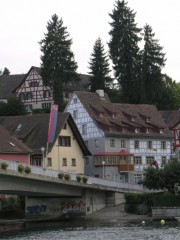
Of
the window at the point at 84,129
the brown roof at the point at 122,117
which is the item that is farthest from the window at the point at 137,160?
the window at the point at 84,129

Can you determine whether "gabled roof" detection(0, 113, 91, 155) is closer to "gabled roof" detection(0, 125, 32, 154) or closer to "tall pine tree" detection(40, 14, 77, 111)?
"gabled roof" detection(0, 125, 32, 154)

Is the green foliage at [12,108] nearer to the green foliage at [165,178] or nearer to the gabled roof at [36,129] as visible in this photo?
the gabled roof at [36,129]

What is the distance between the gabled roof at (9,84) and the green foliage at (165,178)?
61450 millimetres

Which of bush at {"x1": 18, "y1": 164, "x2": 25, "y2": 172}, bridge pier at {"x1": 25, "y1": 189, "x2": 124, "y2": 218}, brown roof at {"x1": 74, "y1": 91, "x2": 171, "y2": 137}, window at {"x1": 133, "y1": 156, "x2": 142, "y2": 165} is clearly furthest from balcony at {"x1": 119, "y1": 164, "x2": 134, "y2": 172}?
bush at {"x1": 18, "y1": 164, "x2": 25, "y2": 172}

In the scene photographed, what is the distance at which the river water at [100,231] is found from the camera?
59562mm

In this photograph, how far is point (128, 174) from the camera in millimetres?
105062

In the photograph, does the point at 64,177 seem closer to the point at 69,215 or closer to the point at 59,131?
the point at 69,215

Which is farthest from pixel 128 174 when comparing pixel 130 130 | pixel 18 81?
pixel 18 81

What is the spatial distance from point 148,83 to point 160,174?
4518 cm

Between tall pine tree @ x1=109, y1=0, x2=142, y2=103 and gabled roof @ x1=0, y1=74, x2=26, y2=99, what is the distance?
26.0 metres

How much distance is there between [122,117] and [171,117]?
1449cm

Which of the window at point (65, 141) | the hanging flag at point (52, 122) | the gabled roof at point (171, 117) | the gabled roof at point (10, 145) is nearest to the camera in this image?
the gabled roof at point (10, 145)

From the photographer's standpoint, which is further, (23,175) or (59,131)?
(59,131)

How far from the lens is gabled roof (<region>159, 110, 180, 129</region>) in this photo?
11988 cm
